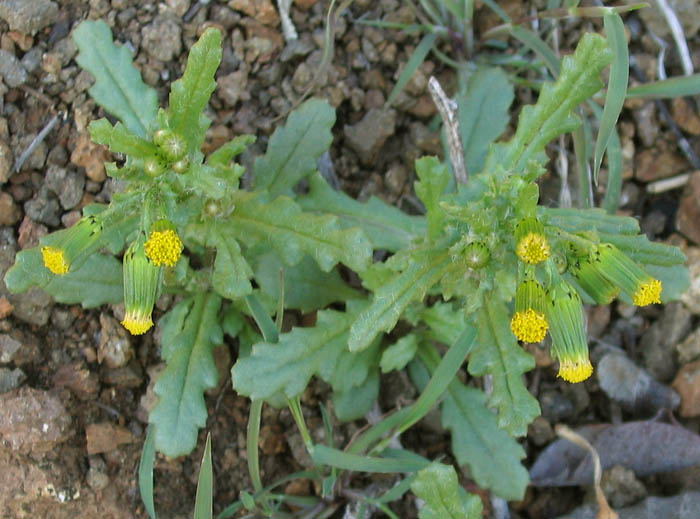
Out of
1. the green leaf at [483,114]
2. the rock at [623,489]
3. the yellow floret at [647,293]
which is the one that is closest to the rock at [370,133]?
the green leaf at [483,114]

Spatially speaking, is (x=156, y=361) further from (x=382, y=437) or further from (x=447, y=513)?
(x=447, y=513)

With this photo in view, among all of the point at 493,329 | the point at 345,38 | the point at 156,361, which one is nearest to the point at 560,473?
the point at 493,329

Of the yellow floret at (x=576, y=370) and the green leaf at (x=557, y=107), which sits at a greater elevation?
the green leaf at (x=557, y=107)

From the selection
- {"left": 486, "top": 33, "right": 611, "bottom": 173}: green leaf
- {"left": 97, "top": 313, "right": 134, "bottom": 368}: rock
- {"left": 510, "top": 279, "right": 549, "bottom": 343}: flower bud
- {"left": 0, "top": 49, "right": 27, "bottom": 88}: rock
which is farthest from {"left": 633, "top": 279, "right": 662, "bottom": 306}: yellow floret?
{"left": 0, "top": 49, "right": 27, "bottom": 88}: rock

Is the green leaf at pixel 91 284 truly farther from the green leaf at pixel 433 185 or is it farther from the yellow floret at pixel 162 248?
the green leaf at pixel 433 185

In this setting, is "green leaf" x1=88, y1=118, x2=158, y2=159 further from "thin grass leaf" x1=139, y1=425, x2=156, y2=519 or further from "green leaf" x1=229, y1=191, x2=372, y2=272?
"thin grass leaf" x1=139, y1=425, x2=156, y2=519
